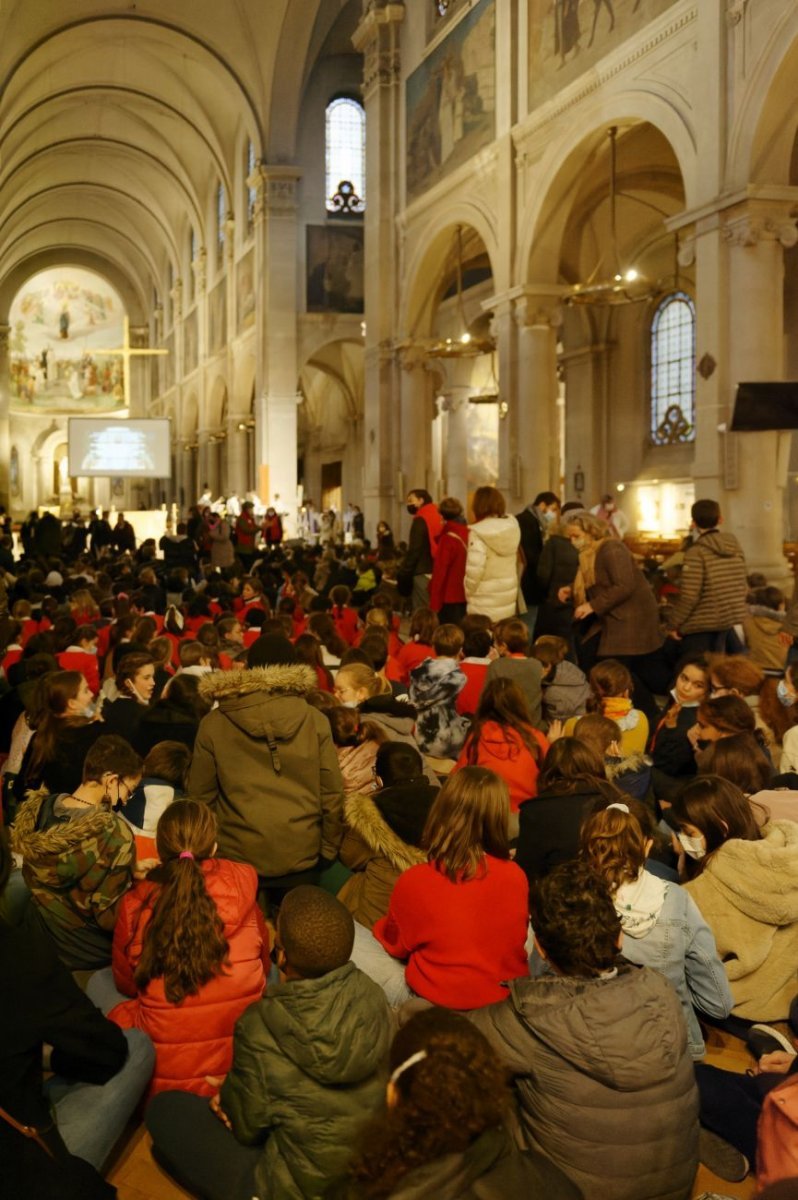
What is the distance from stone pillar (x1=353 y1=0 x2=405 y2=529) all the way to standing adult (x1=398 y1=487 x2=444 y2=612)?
10978 millimetres

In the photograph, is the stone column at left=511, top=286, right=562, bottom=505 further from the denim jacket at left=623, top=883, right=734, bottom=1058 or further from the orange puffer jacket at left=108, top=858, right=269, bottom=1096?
the orange puffer jacket at left=108, top=858, right=269, bottom=1096

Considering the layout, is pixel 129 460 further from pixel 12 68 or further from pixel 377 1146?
pixel 377 1146

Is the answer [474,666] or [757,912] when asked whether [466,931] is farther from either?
[474,666]

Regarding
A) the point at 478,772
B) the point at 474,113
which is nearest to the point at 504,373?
the point at 474,113

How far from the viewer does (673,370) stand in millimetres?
21875

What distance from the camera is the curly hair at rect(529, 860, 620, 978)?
8.77ft

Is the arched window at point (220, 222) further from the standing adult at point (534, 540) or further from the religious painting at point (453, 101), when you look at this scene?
the standing adult at point (534, 540)

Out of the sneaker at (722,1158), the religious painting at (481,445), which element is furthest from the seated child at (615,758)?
the religious painting at (481,445)

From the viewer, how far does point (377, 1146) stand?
80.0 inches

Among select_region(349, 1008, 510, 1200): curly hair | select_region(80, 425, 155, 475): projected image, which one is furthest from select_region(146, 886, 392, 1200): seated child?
select_region(80, 425, 155, 475): projected image

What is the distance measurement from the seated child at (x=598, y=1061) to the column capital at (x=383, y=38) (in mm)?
20401

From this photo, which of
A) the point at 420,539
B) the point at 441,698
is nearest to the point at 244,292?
the point at 420,539

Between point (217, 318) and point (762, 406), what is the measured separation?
Answer: 30414 mm

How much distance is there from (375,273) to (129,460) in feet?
41.1
